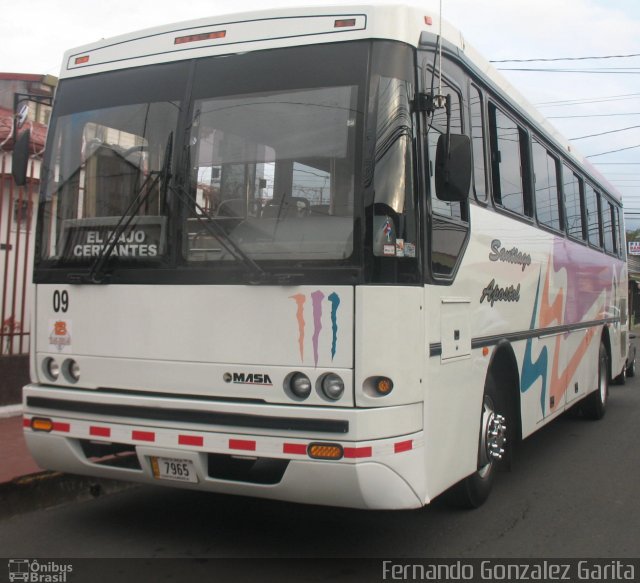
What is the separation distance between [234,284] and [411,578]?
1.98 meters

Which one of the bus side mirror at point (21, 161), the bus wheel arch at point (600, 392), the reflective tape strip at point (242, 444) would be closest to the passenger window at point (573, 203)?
the bus wheel arch at point (600, 392)

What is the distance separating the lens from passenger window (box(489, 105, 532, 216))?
19.6ft

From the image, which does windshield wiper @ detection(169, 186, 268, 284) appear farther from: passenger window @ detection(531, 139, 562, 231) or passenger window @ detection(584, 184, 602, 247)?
passenger window @ detection(584, 184, 602, 247)

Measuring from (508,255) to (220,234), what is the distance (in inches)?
103

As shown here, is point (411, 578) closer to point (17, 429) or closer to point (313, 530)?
point (313, 530)

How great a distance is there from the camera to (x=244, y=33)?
4.63m

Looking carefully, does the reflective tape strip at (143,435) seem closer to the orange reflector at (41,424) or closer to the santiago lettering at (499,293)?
the orange reflector at (41,424)

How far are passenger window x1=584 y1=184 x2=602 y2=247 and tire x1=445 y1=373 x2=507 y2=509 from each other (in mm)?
4411

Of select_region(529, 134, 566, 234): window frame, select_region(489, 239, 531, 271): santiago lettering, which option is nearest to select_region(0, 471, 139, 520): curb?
select_region(489, 239, 531, 271): santiago lettering

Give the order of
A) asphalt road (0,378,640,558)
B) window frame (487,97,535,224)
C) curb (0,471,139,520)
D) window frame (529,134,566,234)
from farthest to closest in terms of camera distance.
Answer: window frame (529,134,566,234) < window frame (487,97,535,224) < curb (0,471,139,520) < asphalt road (0,378,640,558)

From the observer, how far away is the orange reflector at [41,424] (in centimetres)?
485

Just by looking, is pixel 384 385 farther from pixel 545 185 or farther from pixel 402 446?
pixel 545 185

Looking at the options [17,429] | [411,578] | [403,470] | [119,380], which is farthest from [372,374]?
[17,429]

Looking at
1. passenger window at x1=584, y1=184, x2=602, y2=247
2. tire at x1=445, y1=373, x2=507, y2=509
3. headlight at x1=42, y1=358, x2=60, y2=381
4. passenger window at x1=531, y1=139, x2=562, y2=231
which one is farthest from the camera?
passenger window at x1=584, y1=184, x2=602, y2=247
